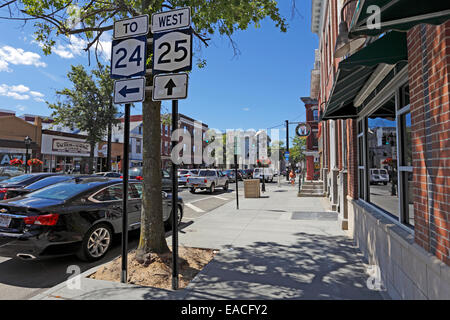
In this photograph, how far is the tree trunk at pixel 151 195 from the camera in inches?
184

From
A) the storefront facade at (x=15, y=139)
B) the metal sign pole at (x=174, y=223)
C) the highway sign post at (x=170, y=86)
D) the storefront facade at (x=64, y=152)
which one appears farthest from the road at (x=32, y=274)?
the storefront facade at (x=15, y=139)

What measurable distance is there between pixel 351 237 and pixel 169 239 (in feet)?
13.9

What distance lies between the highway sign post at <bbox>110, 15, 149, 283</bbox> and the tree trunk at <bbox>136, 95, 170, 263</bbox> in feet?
2.12

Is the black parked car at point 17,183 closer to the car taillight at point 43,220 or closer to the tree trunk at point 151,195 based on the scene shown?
the car taillight at point 43,220

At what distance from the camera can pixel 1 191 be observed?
8539 mm

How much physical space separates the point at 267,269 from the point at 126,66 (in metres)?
3.85

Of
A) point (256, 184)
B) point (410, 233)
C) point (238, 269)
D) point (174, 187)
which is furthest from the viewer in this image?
point (256, 184)

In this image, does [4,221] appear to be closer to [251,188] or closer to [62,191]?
[62,191]

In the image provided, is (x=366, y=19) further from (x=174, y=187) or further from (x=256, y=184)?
(x=256, y=184)

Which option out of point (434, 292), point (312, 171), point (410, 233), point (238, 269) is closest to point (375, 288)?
point (410, 233)

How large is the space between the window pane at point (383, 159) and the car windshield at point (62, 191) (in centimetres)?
546

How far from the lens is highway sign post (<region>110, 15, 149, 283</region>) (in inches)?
154

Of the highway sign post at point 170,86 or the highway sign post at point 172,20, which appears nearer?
the highway sign post at point 170,86

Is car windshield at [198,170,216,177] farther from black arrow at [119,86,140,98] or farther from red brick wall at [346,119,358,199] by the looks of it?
black arrow at [119,86,140,98]
